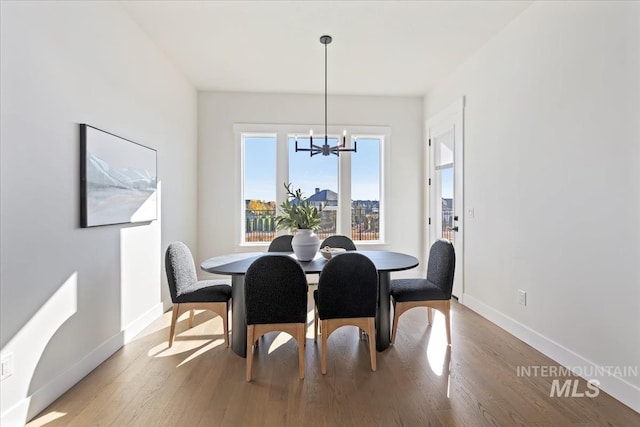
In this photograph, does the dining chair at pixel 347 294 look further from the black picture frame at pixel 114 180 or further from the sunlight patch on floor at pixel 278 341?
the black picture frame at pixel 114 180

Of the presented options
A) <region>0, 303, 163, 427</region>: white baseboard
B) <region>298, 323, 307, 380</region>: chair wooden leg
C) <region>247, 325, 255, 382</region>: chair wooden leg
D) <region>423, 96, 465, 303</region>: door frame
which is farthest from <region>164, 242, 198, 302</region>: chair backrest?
<region>423, 96, 465, 303</region>: door frame

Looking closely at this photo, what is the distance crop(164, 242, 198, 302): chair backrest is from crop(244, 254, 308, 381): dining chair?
81 cm

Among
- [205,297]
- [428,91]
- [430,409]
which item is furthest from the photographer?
[428,91]

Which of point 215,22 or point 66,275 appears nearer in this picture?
point 66,275

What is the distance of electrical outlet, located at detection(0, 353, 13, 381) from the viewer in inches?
65.9

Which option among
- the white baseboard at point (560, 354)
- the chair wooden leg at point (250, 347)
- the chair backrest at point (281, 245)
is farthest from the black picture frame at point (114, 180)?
the white baseboard at point (560, 354)

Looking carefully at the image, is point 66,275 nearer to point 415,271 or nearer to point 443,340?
point 443,340

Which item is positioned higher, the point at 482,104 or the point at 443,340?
the point at 482,104

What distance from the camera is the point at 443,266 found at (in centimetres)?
277

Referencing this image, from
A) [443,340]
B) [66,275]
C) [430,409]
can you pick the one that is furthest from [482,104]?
[66,275]

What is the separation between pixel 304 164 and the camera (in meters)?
4.95

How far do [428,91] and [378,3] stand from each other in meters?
2.34

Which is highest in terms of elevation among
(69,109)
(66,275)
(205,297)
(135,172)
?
(69,109)

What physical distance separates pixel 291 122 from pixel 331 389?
3701 millimetres
